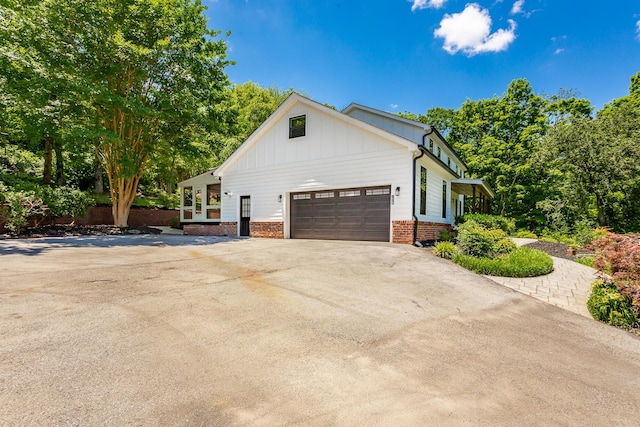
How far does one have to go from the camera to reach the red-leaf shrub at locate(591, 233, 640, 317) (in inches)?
191

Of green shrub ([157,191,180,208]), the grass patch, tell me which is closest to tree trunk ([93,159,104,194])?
green shrub ([157,191,180,208])

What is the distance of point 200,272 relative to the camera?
641cm

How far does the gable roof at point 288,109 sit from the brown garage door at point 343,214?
191 cm

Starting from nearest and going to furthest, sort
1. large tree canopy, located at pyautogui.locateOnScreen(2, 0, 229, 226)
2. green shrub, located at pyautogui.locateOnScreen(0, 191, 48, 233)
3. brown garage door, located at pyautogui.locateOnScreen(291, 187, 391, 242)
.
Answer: brown garage door, located at pyautogui.locateOnScreen(291, 187, 391, 242) → green shrub, located at pyautogui.locateOnScreen(0, 191, 48, 233) → large tree canopy, located at pyautogui.locateOnScreen(2, 0, 229, 226)

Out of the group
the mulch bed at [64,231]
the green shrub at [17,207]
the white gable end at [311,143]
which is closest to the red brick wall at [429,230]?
the white gable end at [311,143]

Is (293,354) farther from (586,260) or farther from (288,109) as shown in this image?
(288,109)

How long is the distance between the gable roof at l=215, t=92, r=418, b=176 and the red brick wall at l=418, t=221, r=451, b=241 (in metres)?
3.11

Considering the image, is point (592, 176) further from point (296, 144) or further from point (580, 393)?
point (580, 393)

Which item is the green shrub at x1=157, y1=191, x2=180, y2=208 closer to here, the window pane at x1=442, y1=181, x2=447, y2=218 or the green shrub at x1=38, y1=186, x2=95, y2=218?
the green shrub at x1=38, y1=186, x2=95, y2=218

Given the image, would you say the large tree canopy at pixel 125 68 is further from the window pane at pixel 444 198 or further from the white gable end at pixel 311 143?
the window pane at pixel 444 198

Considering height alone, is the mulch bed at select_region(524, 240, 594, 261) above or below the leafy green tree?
below

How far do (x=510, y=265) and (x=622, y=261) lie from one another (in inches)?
103

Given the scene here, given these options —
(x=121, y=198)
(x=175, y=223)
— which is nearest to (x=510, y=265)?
(x=121, y=198)

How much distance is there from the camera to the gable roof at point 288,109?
1118 centimetres
